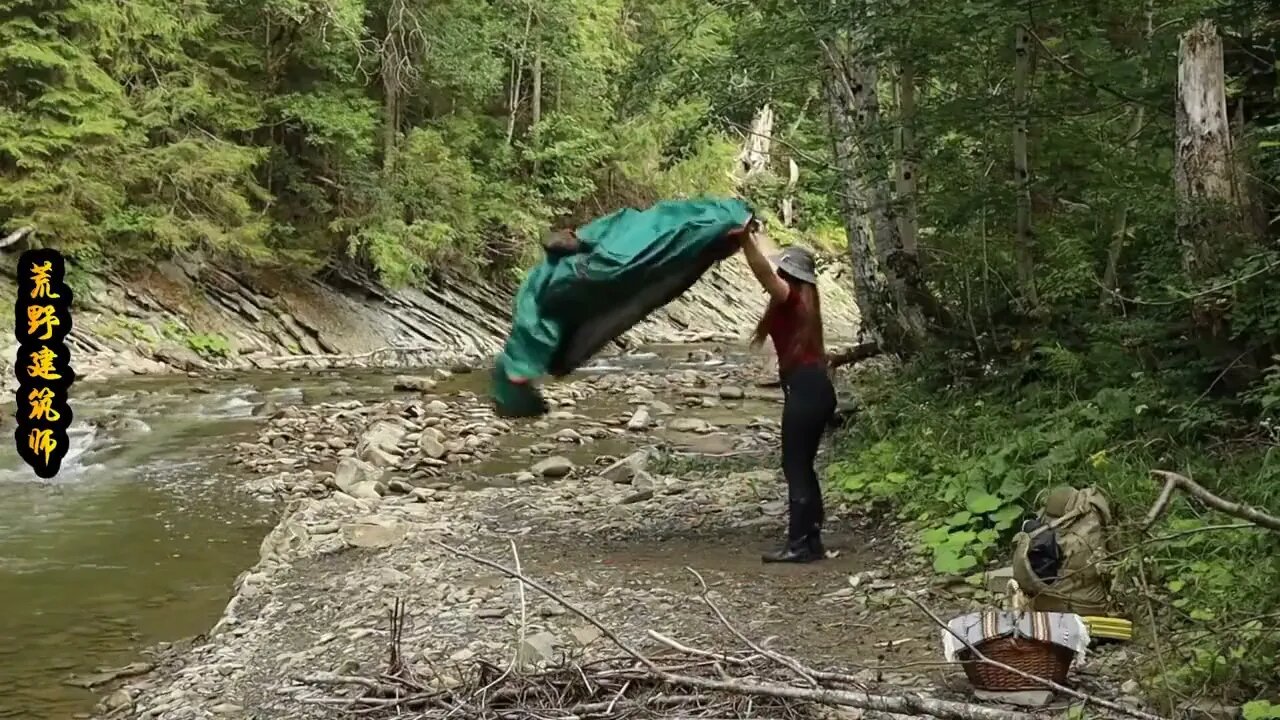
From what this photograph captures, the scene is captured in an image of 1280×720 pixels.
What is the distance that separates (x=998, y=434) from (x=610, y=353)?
54.2ft

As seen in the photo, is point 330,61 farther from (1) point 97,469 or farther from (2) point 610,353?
(1) point 97,469

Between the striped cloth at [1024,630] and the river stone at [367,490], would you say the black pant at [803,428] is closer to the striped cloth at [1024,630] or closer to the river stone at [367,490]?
the striped cloth at [1024,630]

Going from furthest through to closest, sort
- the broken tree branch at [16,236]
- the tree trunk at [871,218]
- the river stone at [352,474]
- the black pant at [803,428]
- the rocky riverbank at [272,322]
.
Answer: the rocky riverbank at [272,322] → the broken tree branch at [16,236] → the river stone at [352,474] → the tree trunk at [871,218] → the black pant at [803,428]

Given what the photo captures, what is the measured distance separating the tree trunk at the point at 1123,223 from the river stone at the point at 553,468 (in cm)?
541

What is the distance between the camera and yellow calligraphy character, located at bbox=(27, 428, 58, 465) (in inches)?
458

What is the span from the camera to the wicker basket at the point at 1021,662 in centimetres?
387

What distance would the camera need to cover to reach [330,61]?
23.8 meters

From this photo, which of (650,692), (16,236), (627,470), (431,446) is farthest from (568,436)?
(16,236)

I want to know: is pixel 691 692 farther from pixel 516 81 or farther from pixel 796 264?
pixel 516 81

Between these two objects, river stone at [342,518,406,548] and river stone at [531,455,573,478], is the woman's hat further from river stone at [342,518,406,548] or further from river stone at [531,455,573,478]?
river stone at [531,455,573,478]

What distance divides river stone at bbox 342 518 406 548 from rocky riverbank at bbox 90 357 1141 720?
2cm

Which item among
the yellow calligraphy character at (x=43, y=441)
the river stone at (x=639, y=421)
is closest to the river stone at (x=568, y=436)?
the river stone at (x=639, y=421)

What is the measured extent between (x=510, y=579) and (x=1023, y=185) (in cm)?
468

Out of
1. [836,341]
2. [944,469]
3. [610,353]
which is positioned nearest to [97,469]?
[944,469]
